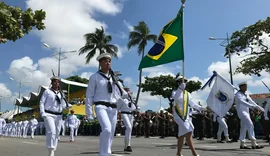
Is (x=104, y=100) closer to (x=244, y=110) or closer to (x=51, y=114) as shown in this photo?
(x=51, y=114)

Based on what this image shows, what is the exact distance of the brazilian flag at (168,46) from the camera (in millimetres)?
9375

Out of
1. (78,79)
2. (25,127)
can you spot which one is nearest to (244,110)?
(25,127)

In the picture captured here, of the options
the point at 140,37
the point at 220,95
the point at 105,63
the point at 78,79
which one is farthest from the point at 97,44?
the point at 105,63

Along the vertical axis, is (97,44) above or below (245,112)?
above

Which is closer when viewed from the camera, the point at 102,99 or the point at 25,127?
the point at 102,99

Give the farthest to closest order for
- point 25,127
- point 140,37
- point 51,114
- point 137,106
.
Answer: point 140,37, point 25,127, point 137,106, point 51,114

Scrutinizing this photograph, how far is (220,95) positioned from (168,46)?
5149 mm

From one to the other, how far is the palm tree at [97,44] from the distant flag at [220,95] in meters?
35.8

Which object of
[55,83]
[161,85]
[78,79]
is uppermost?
[78,79]

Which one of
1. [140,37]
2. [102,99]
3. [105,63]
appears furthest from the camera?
[140,37]

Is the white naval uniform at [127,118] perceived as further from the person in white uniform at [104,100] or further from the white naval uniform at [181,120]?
the person in white uniform at [104,100]

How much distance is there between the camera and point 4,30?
22.2ft

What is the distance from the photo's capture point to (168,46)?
960cm

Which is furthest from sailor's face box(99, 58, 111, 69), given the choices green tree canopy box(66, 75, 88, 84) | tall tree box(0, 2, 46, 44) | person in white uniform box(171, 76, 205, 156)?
green tree canopy box(66, 75, 88, 84)
